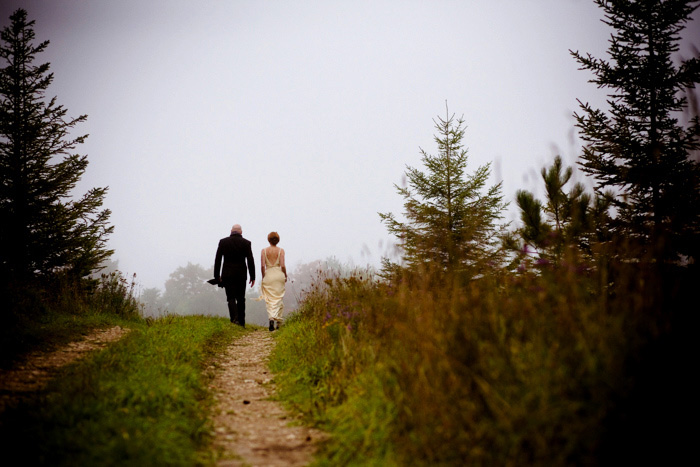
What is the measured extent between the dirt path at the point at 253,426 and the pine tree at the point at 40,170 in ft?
28.7

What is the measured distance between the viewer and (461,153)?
12.9m

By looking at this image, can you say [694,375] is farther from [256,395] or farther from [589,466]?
[256,395]

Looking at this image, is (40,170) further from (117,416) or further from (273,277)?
(117,416)

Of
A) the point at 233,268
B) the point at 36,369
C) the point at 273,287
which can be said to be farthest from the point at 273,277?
the point at 36,369

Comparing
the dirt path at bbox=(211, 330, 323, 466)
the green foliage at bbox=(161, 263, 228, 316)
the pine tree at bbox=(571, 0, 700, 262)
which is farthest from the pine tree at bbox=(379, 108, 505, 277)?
the green foliage at bbox=(161, 263, 228, 316)

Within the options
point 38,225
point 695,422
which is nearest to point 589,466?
point 695,422

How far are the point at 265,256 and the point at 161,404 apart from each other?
664 centimetres

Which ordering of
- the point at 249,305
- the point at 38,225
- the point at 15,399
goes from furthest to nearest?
the point at 249,305 → the point at 38,225 → the point at 15,399

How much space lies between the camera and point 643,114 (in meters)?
8.07

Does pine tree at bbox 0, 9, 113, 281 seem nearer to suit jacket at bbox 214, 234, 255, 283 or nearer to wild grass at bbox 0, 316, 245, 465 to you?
suit jacket at bbox 214, 234, 255, 283

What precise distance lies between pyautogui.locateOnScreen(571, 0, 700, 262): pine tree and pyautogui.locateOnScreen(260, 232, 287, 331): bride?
8.13 meters

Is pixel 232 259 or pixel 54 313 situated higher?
pixel 232 259

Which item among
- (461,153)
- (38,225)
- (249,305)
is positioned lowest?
(249,305)

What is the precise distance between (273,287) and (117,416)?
684cm
